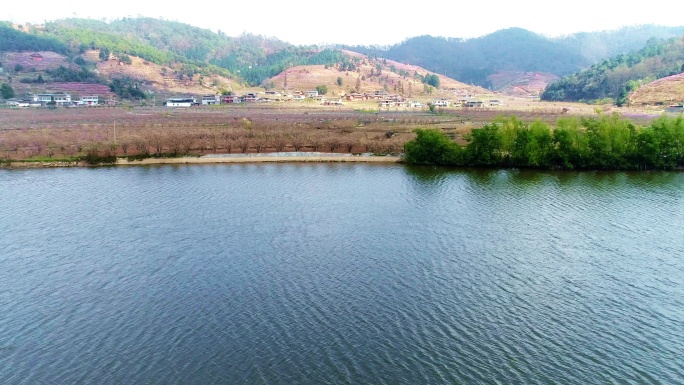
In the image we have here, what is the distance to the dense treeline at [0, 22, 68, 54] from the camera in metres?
177

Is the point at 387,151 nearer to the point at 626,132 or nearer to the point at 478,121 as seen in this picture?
the point at 626,132

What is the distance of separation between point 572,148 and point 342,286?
40.3m

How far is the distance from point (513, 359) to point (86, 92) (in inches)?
5572

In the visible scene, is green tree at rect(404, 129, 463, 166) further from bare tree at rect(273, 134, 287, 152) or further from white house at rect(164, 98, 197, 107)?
white house at rect(164, 98, 197, 107)

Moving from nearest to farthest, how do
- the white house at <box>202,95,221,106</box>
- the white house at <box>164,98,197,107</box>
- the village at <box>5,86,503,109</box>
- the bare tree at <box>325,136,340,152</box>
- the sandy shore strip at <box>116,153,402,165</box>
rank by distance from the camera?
the sandy shore strip at <box>116,153,402,165</box>
the bare tree at <box>325,136,340,152</box>
the village at <box>5,86,503,109</box>
the white house at <box>164,98,197,107</box>
the white house at <box>202,95,221,106</box>

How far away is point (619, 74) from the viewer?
15825 cm

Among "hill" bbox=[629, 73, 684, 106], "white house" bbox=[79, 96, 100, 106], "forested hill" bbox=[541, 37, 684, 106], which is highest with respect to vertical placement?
"forested hill" bbox=[541, 37, 684, 106]

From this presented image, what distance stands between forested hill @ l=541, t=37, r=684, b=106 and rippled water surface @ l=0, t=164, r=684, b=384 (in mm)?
119050

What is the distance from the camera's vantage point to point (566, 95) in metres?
167

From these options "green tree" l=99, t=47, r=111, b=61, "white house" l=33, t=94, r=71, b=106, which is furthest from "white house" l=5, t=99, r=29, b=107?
"green tree" l=99, t=47, r=111, b=61

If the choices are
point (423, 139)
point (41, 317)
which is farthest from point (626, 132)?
point (41, 317)

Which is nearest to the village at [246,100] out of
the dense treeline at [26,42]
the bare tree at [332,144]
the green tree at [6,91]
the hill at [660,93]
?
the green tree at [6,91]

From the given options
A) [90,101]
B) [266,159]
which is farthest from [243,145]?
[90,101]

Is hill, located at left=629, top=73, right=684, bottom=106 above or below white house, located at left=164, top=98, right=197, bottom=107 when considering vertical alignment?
above
